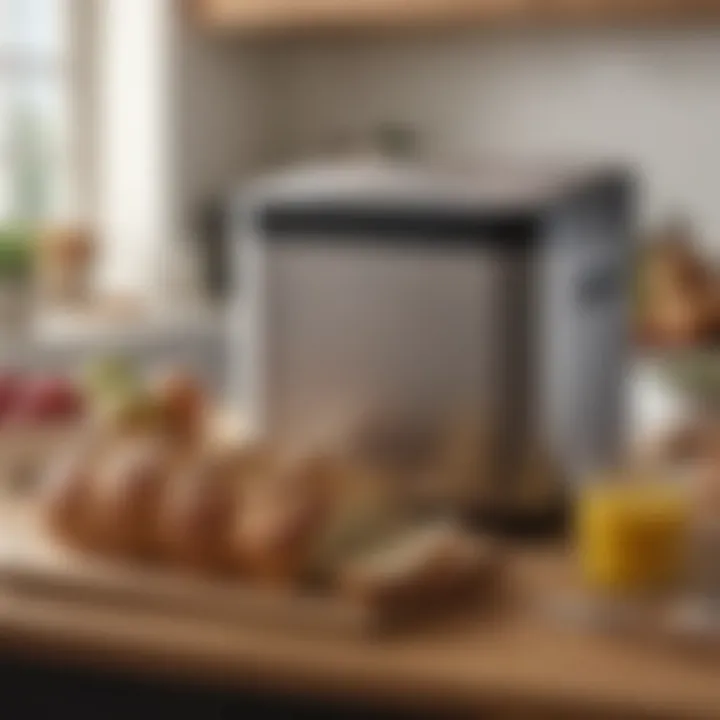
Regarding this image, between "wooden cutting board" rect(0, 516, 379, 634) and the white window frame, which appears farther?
the white window frame

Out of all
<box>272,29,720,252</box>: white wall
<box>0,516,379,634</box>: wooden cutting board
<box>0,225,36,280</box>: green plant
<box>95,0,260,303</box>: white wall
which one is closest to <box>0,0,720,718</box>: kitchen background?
<box>0,516,379,634</box>: wooden cutting board

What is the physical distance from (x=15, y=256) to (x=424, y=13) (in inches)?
40.9

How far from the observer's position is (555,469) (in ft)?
5.73

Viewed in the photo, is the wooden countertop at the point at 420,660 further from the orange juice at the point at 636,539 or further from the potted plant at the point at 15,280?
the potted plant at the point at 15,280

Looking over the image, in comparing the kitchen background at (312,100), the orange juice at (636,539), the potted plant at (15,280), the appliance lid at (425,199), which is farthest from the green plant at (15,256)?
the orange juice at (636,539)

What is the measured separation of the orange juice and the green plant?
1.64 metres

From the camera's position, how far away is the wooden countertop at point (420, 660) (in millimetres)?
1364

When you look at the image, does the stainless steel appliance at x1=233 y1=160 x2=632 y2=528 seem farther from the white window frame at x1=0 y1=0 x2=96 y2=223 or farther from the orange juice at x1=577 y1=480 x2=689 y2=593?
the white window frame at x1=0 y1=0 x2=96 y2=223

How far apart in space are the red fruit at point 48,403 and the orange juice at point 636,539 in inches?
25.9

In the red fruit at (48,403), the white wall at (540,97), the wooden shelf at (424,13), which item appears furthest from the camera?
the white wall at (540,97)

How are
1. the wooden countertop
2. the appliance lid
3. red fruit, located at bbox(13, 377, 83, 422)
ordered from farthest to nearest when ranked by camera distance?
red fruit, located at bbox(13, 377, 83, 422) < the appliance lid < the wooden countertop

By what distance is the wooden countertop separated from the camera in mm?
1364

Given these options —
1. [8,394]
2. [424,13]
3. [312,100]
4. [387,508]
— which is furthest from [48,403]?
[312,100]

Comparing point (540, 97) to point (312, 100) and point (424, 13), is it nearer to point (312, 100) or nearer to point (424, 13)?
point (424, 13)
